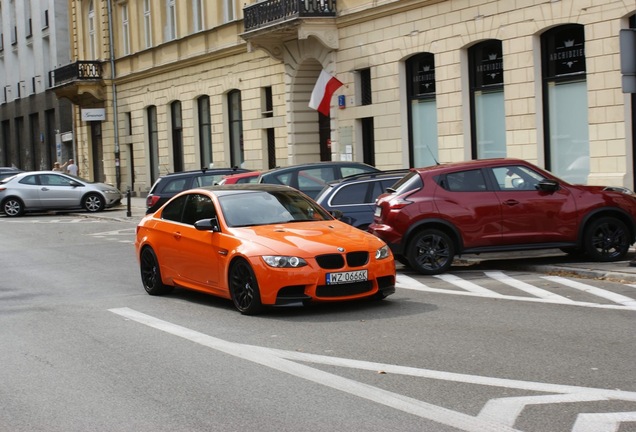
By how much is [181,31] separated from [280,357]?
33310mm

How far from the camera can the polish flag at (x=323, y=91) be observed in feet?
100

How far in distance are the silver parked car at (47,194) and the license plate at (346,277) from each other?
26395 mm

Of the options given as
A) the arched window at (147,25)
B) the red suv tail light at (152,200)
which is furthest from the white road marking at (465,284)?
the arched window at (147,25)

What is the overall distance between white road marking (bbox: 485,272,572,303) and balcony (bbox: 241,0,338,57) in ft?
52.5

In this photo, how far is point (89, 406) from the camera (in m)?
7.64

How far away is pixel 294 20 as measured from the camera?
30.3 metres

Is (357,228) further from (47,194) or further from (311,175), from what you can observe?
(47,194)

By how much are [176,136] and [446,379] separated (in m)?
36.5

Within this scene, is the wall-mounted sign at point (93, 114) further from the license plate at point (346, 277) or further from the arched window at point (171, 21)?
the license plate at point (346, 277)

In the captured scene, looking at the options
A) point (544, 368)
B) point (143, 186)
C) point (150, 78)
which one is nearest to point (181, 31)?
point (150, 78)

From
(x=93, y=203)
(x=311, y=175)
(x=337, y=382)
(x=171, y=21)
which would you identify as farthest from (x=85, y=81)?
(x=337, y=382)

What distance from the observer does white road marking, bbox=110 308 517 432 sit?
22.3 feet

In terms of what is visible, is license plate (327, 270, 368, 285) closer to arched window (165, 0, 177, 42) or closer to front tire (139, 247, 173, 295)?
front tire (139, 247, 173, 295)

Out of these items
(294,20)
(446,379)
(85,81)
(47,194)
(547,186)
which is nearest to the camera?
(446,379)
